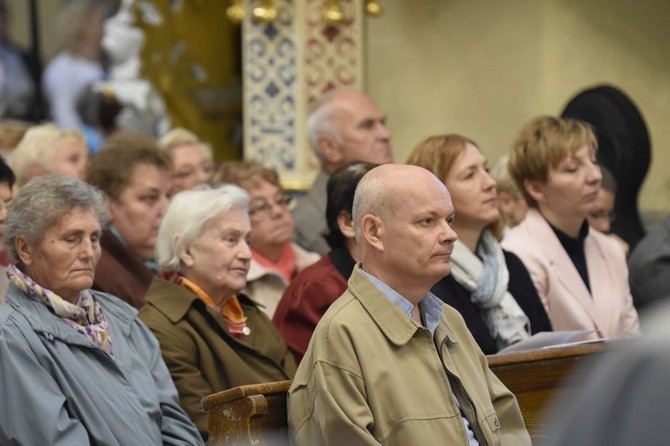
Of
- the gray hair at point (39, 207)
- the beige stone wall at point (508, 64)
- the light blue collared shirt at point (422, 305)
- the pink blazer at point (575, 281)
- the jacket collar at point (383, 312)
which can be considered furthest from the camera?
the beige stone wall at point (508, 64)

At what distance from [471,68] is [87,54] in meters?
3.85

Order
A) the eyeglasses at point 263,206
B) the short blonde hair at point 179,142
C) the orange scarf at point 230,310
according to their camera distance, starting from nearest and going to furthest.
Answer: the orange scarf at point 230,310 → the eyeglasses at point 263,206 → the short blonde hair at point 179,142

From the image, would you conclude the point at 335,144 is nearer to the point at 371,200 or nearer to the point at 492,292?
the point at 492,292

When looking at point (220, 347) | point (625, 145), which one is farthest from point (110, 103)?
point (220, 347)

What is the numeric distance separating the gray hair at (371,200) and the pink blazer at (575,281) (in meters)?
1.79

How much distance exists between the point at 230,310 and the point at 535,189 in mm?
1629

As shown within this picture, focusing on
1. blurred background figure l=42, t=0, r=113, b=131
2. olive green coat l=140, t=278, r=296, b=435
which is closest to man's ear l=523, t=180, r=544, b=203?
olive green coat l=140, t=278, r=296, b=435

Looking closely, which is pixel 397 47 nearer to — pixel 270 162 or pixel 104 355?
pixel 270 162

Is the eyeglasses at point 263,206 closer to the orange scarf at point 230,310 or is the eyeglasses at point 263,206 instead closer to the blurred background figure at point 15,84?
the orange scarf at point 230,310

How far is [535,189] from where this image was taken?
5973mm

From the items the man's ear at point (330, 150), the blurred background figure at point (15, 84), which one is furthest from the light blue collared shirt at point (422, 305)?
the blurred background figure at point (15, 84)

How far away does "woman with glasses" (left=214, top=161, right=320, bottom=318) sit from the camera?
600 cm

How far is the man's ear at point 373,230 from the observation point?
4059 mm

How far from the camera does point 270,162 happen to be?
329 inches
